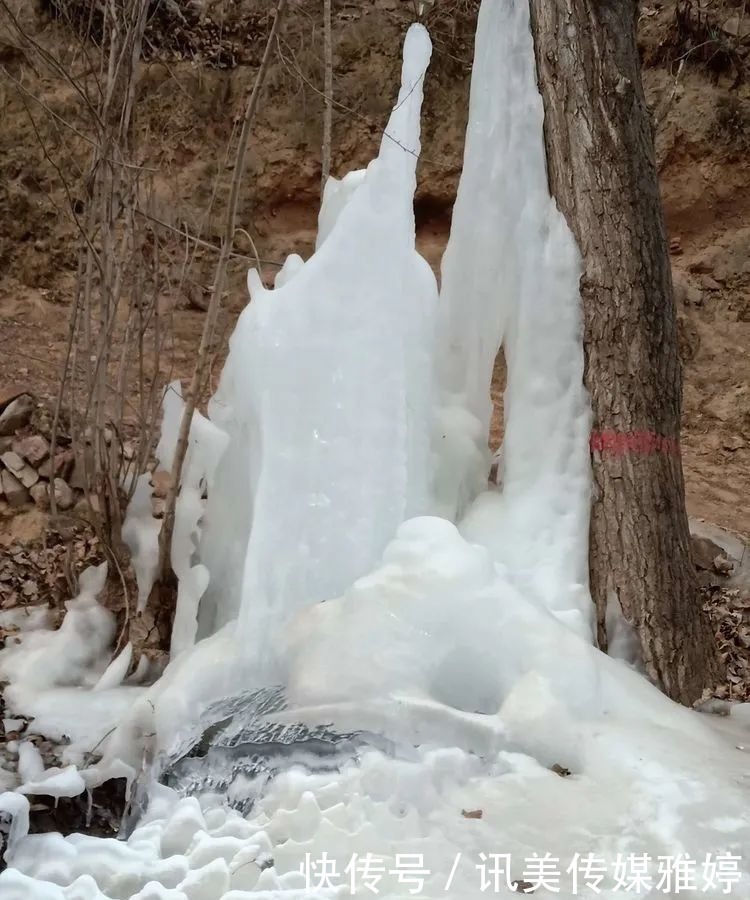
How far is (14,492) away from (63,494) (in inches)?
10.3

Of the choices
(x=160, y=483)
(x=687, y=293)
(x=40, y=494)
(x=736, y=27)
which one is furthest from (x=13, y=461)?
(x=736, y=27)

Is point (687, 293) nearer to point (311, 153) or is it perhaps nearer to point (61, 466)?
point (311, 153)

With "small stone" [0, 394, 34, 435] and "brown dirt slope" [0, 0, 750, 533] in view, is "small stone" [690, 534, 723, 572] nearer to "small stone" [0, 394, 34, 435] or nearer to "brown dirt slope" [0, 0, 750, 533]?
"brown dirt slope" [0, 0, 750, 533]

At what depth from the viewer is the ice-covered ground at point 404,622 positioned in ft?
5.83

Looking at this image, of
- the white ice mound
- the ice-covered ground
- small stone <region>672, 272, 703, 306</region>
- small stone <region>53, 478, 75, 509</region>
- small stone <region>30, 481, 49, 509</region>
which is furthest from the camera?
small stone <region>672, 272, 703, 306</region>

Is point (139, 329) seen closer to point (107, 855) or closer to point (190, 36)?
point (107, 855)

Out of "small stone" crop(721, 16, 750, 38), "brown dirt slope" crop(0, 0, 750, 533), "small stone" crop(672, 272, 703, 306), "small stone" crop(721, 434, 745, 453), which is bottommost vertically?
"small stone" crop(721, 434, 745, 453)

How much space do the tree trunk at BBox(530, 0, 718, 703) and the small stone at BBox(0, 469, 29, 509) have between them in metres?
2.81

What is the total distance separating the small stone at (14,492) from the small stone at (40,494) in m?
0.04

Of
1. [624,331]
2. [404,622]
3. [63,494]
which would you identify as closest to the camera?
[404,622]

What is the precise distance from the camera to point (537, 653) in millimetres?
2207

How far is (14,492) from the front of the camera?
4168 mm

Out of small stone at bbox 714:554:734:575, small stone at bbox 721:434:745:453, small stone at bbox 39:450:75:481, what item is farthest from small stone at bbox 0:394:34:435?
small stone at bbox 721:434:745:453

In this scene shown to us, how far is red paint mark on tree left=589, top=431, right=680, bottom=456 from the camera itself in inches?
103
